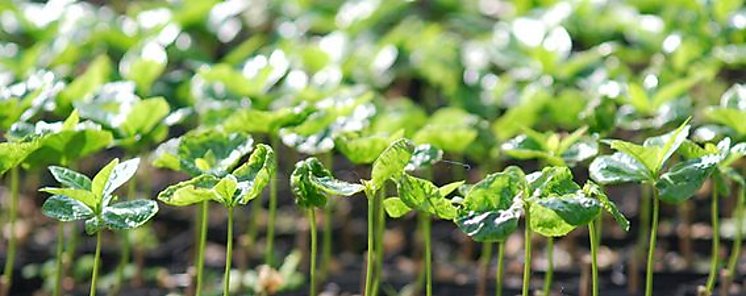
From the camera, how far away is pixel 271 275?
4.77 feet

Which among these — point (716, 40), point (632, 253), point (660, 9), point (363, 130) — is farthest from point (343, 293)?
point (660, 9)

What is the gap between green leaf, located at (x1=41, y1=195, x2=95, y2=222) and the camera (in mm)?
1134

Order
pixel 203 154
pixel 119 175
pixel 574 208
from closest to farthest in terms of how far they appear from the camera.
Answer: pixel 574 208 → pixel 119 175 → pixel 203 154

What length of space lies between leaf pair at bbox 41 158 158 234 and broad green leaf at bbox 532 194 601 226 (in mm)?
365

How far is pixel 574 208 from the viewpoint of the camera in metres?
1.06

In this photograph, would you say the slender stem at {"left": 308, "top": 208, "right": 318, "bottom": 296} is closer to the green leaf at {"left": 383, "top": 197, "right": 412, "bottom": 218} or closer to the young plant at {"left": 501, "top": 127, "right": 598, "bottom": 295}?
the green leaf at {"left": 383, "top": 197, "right": 412, "bottom": 218}

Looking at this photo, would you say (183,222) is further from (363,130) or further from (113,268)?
(363,130)

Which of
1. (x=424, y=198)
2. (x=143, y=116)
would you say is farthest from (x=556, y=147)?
(x=143, y=116)

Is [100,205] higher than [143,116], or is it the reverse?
[143,116]

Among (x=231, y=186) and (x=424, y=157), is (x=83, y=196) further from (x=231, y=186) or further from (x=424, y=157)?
(x=424, y=157)

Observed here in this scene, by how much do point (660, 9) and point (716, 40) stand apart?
0.97ft

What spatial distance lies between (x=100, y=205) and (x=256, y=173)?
0.50 feet

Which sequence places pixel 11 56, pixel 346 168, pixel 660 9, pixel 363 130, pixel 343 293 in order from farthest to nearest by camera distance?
1. pixel 346 168
2. pixel 660 9
3. pixel 11 56
4. pixel 343 293
5. pixel 363 130

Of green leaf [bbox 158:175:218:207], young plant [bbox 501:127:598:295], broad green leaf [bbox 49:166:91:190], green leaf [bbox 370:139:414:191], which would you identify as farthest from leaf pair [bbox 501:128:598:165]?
broad green leaf [bbox 49:166:91:190]
